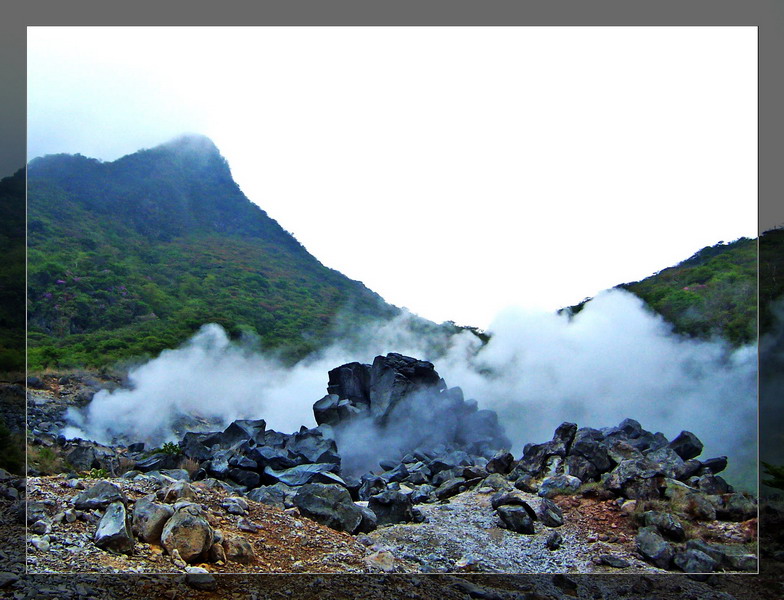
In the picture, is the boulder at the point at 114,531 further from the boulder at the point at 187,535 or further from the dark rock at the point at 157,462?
the dark rock at the point at 157,462

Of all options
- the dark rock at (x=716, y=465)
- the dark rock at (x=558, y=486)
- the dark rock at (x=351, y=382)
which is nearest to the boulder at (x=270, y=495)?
the dark rock at (x=351, y=382)

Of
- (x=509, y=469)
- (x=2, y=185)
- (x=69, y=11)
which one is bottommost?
(x=509, y=469)

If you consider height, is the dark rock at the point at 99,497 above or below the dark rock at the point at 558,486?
above

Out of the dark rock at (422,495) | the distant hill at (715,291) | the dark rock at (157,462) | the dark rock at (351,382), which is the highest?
the distant hill at (715,291)

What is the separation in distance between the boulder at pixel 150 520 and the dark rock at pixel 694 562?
4.89 meters

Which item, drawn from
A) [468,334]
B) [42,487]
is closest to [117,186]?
[42,487]

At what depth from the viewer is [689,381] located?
736 centimetres

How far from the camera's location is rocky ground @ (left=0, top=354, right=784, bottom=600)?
5938mm

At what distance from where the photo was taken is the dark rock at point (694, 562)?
6340 mm

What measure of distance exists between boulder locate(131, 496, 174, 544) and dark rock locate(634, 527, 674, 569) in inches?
180

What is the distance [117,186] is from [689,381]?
723 centimetres

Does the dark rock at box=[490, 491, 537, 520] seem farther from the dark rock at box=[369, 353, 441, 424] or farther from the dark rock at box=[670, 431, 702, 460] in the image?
the dark rock at box=[670, 431, 702, 460]

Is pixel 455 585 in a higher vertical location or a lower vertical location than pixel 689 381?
lower

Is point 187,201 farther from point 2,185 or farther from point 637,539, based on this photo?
point 637,539
